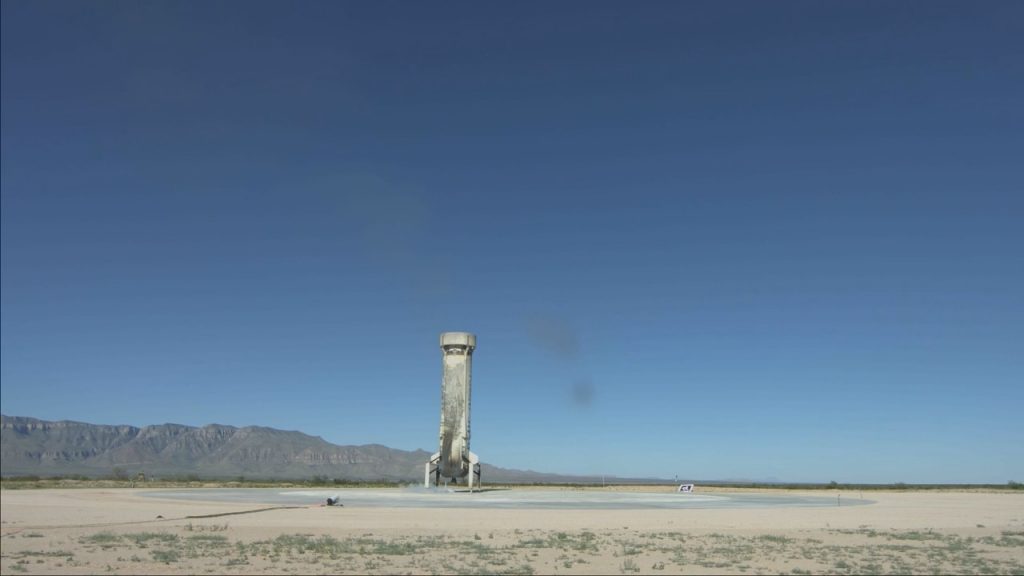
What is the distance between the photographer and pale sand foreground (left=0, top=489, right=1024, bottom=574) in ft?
65.0

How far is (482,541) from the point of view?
83.0 ft

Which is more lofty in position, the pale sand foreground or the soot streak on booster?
the soot streak on booster

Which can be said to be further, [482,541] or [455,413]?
[455,413]

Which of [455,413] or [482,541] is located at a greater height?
[455,413]

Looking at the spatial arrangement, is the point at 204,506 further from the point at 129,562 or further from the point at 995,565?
the point at 995,565

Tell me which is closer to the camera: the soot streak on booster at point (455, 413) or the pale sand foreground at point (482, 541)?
the pale sand foreground at point (482, 541)

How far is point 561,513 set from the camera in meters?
38.3

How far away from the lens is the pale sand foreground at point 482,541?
19797mm

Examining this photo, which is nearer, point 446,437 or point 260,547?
point 260,547

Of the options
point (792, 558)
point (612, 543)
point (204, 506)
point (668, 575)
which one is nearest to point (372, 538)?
point (612, 543)

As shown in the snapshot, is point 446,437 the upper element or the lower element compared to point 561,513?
upper

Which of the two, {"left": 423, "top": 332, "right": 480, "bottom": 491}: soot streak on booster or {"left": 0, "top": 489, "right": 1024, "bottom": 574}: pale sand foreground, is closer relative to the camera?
{"left": 0, "top": 489, "right": 1024, "bottom": 574}: pale sand foreground

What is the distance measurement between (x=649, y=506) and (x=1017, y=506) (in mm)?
23894

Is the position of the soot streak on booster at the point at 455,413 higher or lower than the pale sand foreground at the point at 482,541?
higher
